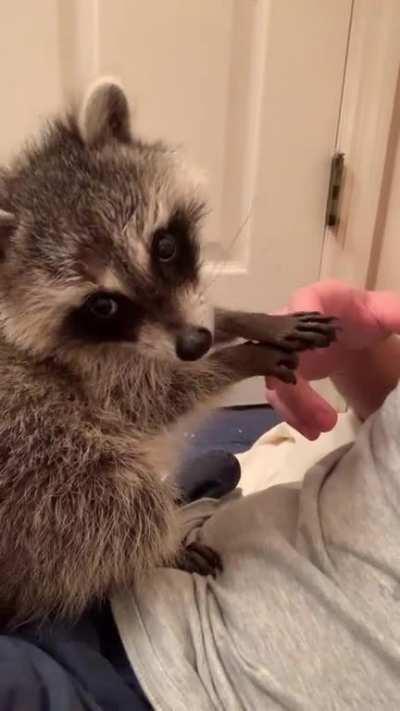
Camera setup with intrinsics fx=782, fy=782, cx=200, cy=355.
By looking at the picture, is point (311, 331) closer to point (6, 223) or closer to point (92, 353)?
point (92, 353)

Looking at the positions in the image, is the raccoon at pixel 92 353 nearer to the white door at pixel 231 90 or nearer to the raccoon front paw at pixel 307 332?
the raccoon front paw at pixel 307 332

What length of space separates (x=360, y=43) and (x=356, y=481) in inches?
46.6

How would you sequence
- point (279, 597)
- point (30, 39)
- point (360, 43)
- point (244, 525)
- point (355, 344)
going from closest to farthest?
point (279, 597), point (244, 525), point (355, 344), point (30, 39), point (360, 43)

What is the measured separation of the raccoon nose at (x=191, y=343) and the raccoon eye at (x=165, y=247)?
0.08 meters

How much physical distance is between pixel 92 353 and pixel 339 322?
0.93ft

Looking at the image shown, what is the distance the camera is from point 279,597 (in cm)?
70

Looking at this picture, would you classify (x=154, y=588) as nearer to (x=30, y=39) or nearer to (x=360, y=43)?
(x=30, y=39)

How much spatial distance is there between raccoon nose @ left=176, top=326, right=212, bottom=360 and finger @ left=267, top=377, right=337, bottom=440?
140 mm

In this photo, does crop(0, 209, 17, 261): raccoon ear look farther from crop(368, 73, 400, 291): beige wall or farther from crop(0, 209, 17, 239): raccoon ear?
crop(368, 73, 400, 291): beige wall

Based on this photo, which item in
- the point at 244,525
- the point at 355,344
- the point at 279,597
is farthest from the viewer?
the point at 355,344

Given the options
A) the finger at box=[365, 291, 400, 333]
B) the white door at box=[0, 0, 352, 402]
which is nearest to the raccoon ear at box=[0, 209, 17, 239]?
the finger at box=[365, 291, 400, 333]

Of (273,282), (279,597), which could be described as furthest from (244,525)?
(273,282)

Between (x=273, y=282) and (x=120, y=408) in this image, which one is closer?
(x=120, y=408)

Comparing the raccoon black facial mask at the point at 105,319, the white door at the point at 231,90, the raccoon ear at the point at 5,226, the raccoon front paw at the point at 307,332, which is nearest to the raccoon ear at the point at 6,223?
the raccoon ear at the point at 5,226
